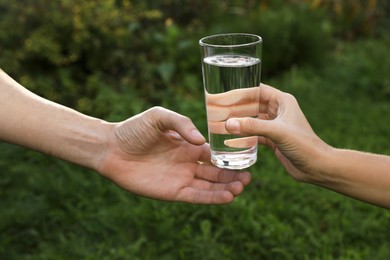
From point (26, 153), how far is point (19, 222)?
0.90m

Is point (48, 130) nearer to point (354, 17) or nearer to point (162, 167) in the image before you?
point (162, 167)

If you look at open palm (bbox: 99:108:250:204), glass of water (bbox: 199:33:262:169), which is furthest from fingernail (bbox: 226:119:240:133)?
open palm (bbox: 99:108:250:204)

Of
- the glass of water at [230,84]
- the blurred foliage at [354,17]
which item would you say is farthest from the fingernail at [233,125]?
the blurred foliage at [354,17]

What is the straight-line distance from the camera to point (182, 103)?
548 cm

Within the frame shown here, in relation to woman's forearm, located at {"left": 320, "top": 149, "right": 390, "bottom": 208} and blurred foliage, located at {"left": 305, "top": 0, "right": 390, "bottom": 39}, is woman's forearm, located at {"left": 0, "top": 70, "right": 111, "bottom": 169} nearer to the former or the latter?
woman's forearm, located at {"left": 320, "top": 149, "right": 390, "bottom": 208}

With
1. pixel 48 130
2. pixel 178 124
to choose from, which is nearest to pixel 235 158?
pixel 178 124

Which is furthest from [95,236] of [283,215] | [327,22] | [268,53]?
[327,22]

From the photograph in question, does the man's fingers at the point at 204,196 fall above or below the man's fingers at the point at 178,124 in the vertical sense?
below

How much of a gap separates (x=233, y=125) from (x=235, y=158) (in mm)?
231

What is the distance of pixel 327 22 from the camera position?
25.0 feet

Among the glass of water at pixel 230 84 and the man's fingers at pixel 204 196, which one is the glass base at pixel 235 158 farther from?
the man's fingers at pixel 204 196

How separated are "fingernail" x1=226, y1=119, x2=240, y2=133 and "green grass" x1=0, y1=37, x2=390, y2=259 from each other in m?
1.58

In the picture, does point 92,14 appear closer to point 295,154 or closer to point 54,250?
point 54,250

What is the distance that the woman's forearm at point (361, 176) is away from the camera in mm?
2582
